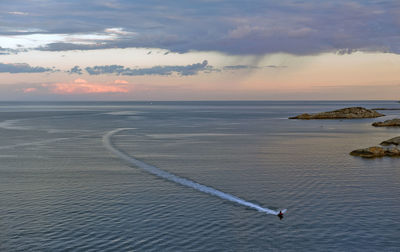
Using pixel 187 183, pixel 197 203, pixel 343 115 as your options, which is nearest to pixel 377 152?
pixel 187 183

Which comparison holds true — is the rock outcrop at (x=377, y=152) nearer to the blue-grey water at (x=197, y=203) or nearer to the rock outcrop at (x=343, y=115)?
the blue-grey water at (x=197, y=203)

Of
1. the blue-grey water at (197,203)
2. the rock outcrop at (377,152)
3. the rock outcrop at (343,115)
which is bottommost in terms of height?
the blue-grey water at (197,203)

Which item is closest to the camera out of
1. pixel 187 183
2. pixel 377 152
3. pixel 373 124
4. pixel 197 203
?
pixel 197 203

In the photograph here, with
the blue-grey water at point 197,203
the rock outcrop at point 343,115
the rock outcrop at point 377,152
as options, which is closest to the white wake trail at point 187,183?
the blue-grey water at point 197,203

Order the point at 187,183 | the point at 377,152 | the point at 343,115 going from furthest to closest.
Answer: the point at 343,115 < the point at 377,152 < the point at 187,183

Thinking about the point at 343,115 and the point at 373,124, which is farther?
the point at 343,115

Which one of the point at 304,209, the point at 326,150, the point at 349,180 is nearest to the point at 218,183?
the point at 304,209

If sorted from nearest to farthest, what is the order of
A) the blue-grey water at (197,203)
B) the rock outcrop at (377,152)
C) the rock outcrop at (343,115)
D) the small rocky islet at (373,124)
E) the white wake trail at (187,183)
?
the blue-grey water at (197,203) < the white wake trail at (187,183) < the rock outcrop at (377,152) < the small rocky islet at (373,124) < the rock outcrop at (343,115)

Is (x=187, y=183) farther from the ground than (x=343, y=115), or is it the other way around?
(x=343, y=115)

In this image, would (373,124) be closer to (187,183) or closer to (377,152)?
(377,152)

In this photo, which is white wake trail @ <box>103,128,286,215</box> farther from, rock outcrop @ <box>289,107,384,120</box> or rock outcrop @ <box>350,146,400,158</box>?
rock outcrop @ <box>289,107,384,120</box>

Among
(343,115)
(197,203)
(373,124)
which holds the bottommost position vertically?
(197,203)

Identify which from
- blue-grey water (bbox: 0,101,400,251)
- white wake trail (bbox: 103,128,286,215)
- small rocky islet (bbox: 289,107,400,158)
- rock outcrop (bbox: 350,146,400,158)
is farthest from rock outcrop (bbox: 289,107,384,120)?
white wake trail (bbox: 103,128,286,215)
